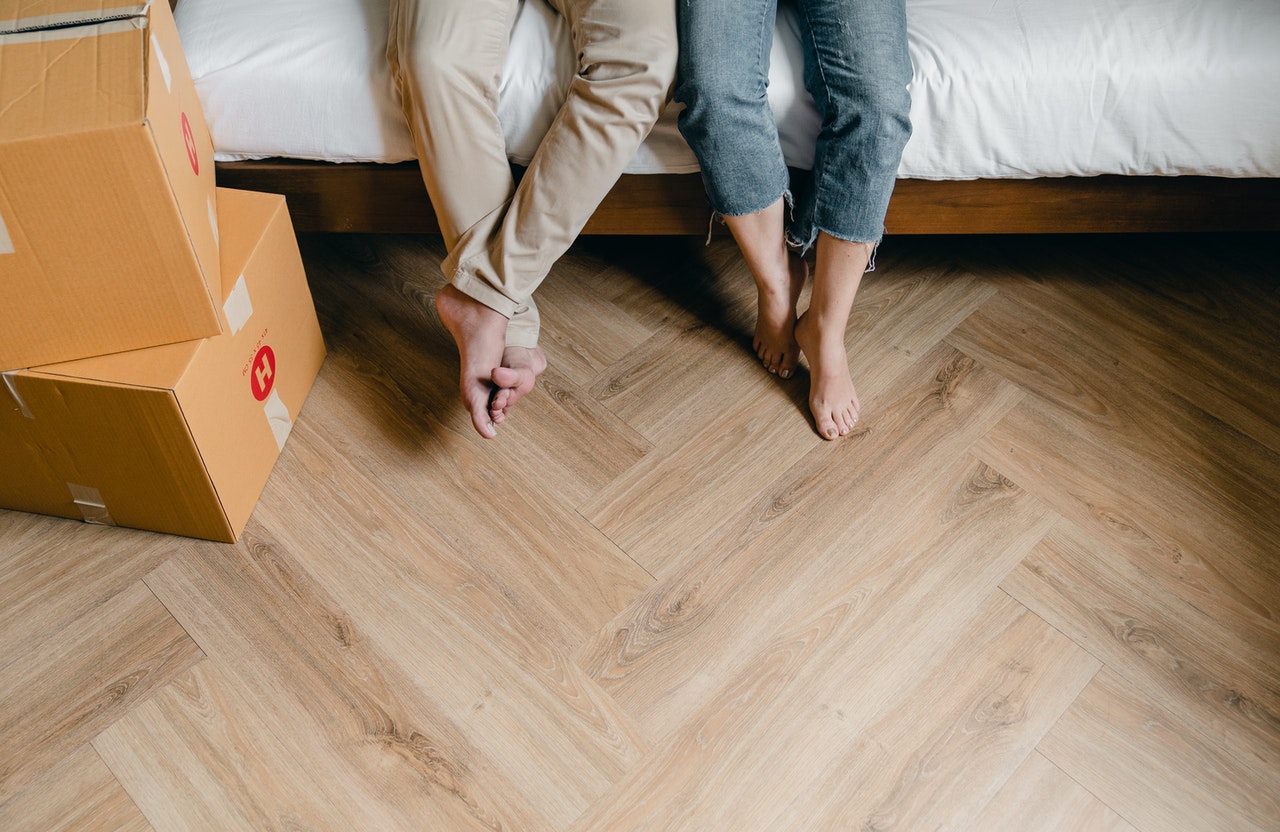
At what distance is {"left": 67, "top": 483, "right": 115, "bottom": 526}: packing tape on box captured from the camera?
3.54 ft

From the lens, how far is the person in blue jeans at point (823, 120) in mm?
1083

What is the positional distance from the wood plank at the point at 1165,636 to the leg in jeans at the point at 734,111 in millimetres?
555

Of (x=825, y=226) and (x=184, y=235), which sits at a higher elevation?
(x=184, y=235)

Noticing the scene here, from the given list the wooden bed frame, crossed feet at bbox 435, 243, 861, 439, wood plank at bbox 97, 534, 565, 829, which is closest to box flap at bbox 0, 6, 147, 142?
the wooden bed frame

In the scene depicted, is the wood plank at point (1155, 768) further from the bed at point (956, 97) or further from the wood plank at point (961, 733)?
the bed at point (956, 97)

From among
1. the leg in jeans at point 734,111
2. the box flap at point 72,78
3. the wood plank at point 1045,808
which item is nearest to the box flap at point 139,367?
the box flap at point 72,78

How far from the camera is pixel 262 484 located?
3.81ft

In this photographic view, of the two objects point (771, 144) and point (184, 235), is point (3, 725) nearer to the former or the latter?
point (184, 235)

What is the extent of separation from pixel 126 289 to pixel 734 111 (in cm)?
69

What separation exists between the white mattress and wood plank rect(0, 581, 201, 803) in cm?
60

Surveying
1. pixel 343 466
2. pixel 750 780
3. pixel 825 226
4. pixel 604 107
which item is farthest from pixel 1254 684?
pixel 343 466

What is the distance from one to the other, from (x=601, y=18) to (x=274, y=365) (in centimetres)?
58

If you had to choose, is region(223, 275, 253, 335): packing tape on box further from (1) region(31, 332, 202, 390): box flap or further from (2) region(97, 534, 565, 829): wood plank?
(2) region(97, 534, 565, 829): wood plank

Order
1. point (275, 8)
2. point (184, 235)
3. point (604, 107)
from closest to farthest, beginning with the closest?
point (184, 235), point (604, 107), point (275, 8)
